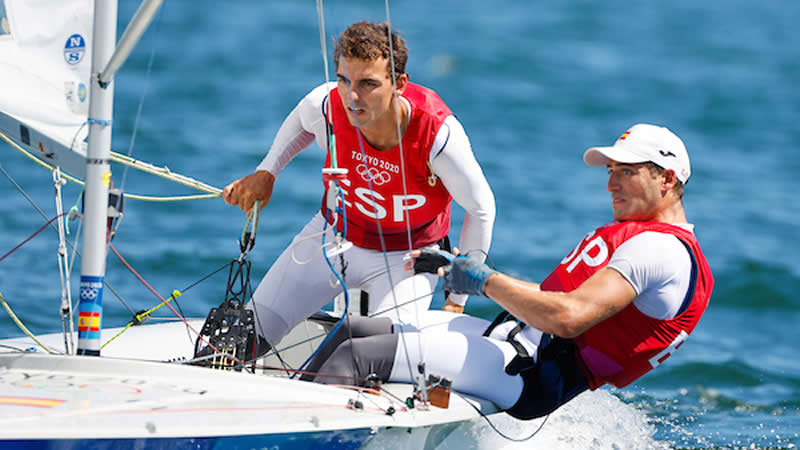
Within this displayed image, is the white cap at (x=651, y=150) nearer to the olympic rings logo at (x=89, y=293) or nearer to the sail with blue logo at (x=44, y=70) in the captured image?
the olympic rings logo at (x=89, y=293)

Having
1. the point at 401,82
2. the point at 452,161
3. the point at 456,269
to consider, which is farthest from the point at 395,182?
the point at 456,269

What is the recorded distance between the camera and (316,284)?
316 centimetres

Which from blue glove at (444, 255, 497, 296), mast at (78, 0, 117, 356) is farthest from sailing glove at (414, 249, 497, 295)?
mast at (78, 0, 117, 356)

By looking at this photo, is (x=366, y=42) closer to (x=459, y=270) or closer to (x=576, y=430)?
(x=459, y=270)

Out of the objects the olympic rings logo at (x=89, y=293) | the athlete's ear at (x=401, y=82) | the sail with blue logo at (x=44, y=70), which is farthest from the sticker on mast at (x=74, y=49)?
the athlete's ear at (x=401, y=82)

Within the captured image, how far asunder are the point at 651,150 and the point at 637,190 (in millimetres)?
110

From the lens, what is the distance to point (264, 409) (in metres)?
2.36

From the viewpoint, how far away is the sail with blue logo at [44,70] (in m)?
2.76

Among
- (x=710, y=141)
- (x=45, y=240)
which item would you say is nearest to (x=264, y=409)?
(x=45, y=240)

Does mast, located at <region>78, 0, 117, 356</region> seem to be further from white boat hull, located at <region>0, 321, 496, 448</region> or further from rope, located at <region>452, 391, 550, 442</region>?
rope, located at <region>452, 391, 550, 442</region>

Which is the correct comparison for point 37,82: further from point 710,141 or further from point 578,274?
point 710,141

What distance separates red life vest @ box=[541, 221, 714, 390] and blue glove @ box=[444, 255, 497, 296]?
0.29 meters

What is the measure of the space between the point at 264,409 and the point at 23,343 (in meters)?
1.31

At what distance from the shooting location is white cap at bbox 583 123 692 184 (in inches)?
105
